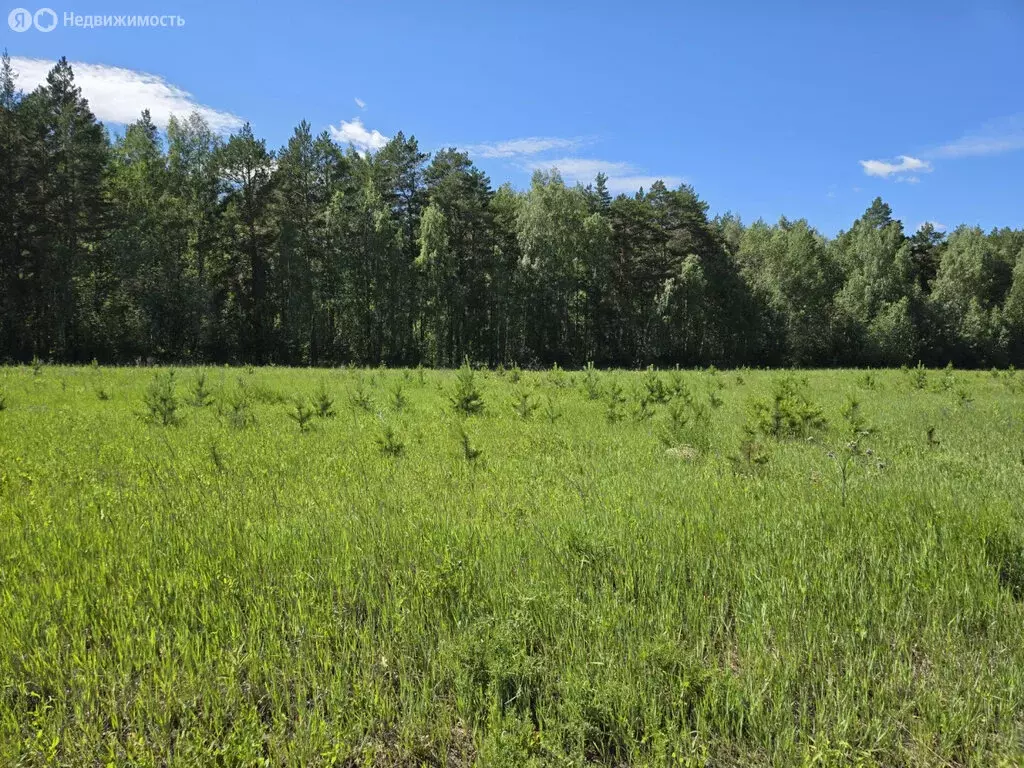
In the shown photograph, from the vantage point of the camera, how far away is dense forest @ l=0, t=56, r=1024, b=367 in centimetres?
3481

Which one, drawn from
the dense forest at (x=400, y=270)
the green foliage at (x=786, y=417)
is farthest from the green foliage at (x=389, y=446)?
the dense forest at (x=400, y=270)

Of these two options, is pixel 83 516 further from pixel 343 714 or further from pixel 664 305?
pixel 664 305

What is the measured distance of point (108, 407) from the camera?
12.6 meters

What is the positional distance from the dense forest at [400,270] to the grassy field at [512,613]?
3668 centimetres

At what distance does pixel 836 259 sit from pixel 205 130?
66348mm

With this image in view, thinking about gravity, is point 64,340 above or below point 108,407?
above

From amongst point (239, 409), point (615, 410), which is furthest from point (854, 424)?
point (239, 409)

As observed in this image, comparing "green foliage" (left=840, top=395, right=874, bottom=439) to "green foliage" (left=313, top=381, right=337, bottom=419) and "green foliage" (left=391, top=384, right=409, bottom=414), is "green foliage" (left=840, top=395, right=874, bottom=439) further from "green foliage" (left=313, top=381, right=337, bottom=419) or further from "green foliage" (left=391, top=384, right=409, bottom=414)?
"green foliage" (left=313, top=381, right=337, bottom=419)

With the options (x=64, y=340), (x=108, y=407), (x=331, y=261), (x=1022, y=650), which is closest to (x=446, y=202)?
(x=331, y=261)

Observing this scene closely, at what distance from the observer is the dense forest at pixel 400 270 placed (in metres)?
34.8

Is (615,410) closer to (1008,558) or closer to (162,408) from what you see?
(1008,558)

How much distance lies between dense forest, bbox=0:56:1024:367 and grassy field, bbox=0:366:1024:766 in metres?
36.7

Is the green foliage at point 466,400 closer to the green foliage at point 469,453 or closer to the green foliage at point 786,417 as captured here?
the green foliage at point 469,453

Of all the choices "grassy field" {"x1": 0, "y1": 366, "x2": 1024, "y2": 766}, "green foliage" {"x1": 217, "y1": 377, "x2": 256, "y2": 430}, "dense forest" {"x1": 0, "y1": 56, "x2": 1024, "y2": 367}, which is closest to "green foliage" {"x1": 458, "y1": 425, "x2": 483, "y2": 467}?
"grassy field" {"x1": 0, "y1": 366, "x2": 1024, "y2": 766}
